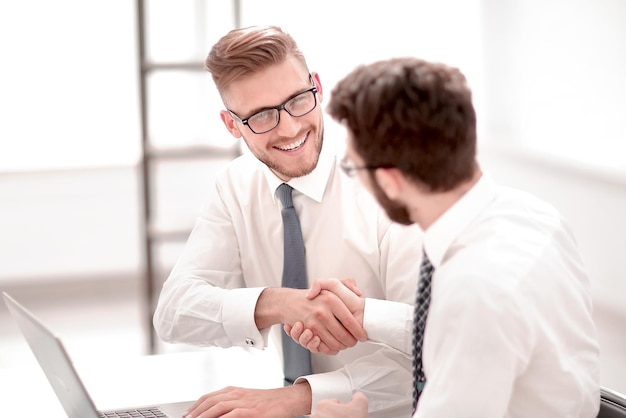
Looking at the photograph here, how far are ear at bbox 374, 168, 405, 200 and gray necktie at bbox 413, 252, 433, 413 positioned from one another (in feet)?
→ 0.52

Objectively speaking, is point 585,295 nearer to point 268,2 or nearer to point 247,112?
point 247,112

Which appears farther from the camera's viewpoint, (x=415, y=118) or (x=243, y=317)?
(x=243, y=317)

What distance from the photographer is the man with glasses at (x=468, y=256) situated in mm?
1311

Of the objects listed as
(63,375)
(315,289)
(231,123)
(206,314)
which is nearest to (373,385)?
(315,289)

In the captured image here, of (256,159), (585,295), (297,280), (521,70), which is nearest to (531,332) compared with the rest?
(585,295)

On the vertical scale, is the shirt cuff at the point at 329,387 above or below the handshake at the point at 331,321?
below

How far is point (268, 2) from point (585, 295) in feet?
15.3

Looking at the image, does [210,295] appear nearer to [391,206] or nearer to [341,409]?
[341,409]

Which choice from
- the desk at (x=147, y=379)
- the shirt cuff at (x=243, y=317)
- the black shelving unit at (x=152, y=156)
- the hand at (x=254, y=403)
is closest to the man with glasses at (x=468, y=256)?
the hand at (x=254, y=403)

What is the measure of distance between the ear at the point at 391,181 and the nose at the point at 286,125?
0.65 m

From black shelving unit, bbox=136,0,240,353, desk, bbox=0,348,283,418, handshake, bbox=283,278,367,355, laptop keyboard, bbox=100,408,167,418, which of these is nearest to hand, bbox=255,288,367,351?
handshake, bbox=283,278,367,355

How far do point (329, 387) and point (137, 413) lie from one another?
41 centimetres

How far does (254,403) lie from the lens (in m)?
1.84

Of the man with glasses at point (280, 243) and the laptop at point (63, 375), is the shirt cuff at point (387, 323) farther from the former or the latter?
the laptop at point (63, 375)
